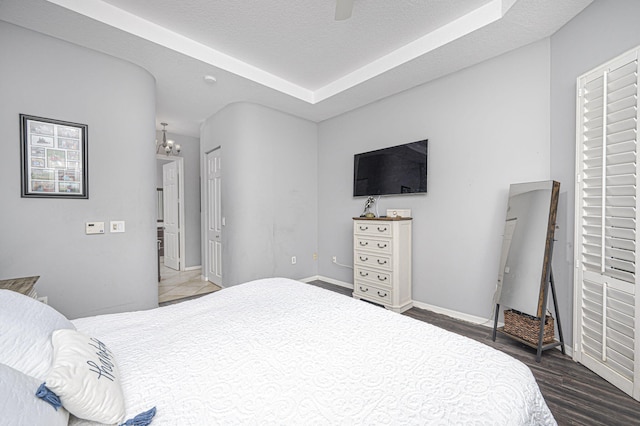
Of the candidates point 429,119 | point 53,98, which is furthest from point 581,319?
point 53,98

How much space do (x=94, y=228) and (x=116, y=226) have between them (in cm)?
17

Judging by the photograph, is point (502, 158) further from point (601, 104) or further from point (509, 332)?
point (509, 332)

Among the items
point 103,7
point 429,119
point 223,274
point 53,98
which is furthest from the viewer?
point 223,274

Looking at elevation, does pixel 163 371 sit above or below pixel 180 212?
below

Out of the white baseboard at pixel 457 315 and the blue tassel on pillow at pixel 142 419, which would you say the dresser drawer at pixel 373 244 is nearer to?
the white baseboard at pixel 457 315

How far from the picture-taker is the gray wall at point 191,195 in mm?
5324

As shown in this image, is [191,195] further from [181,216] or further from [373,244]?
[373,244]

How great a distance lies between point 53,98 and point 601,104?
435 cm

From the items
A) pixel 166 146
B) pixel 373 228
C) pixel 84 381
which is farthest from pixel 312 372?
pixel 166 146

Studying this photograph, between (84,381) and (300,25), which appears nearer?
(84,381)

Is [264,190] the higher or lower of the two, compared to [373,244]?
higher

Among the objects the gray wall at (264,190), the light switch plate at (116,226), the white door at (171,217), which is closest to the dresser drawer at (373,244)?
the gray wall at (264,190)

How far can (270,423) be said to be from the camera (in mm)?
737

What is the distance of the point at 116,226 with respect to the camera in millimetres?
2650
